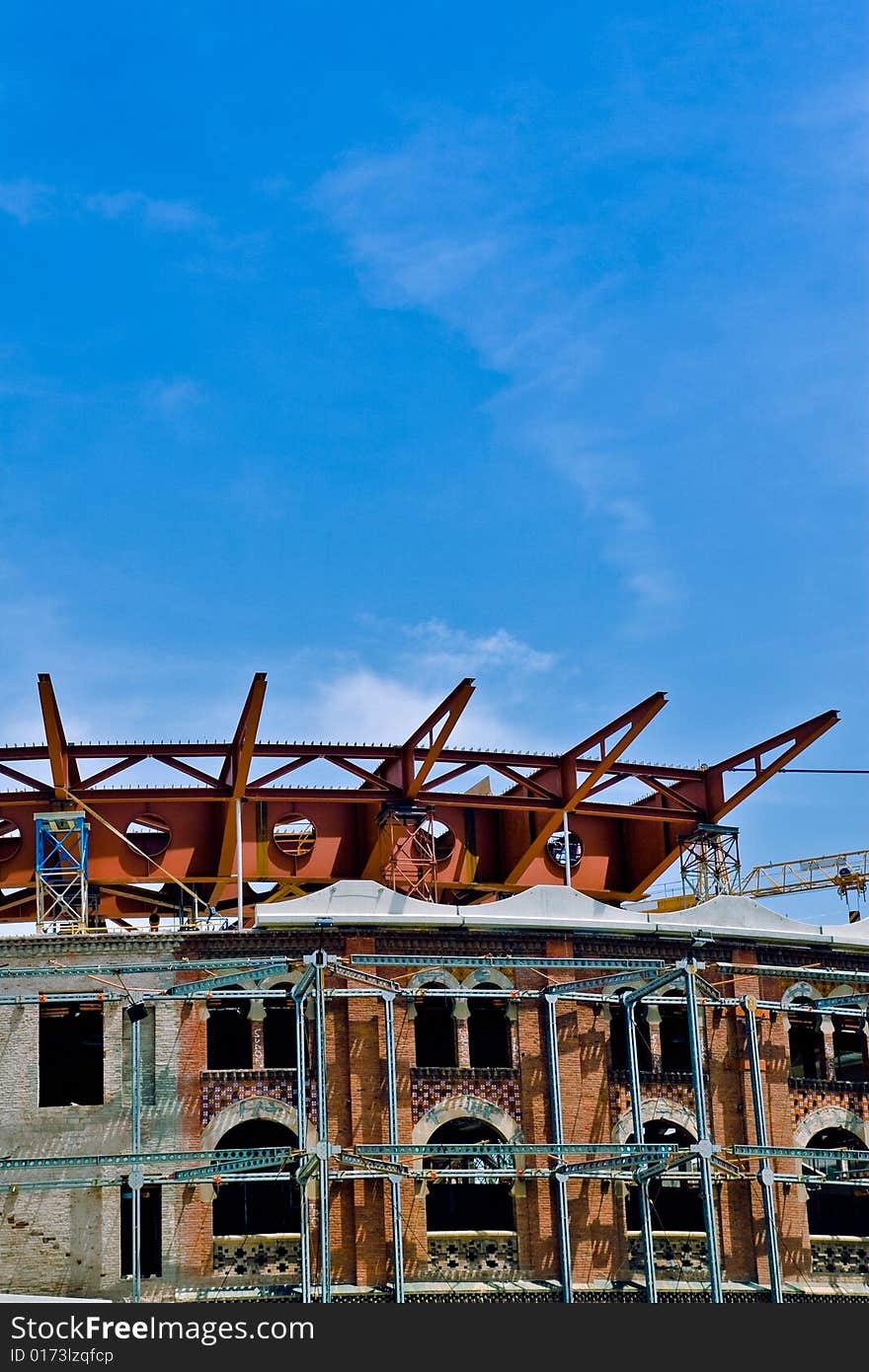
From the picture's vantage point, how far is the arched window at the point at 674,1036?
36.6 metres

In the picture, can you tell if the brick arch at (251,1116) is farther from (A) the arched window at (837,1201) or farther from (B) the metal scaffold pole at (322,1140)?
(A) the arched window at (837,1201)

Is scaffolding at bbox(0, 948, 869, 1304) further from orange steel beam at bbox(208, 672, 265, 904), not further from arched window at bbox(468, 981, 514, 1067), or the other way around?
orange steel beam at bbox(208, 672, 265, 904)

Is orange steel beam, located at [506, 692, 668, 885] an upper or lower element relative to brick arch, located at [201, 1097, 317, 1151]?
upper

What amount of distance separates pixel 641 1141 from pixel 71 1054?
1113cm

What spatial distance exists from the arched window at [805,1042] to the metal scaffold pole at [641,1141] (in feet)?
14.7

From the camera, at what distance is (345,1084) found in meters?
34.2

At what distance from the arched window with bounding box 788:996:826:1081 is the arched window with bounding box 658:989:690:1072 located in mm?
2491

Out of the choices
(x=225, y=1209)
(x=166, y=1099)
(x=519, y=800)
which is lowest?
(x=225, y=1209)

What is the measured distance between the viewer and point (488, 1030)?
36.0 m

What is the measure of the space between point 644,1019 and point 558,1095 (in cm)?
284

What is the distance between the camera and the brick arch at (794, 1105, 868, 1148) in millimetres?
36500

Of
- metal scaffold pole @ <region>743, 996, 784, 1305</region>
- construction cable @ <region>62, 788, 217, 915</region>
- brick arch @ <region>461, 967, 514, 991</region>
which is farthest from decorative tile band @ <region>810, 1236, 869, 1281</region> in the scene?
construction cable @ <region>62, 788, 217, 915</region>

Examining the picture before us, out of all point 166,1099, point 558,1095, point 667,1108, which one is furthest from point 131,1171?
point 667,1108

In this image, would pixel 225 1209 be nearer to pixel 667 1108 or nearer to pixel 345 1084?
pixel 345 1084
